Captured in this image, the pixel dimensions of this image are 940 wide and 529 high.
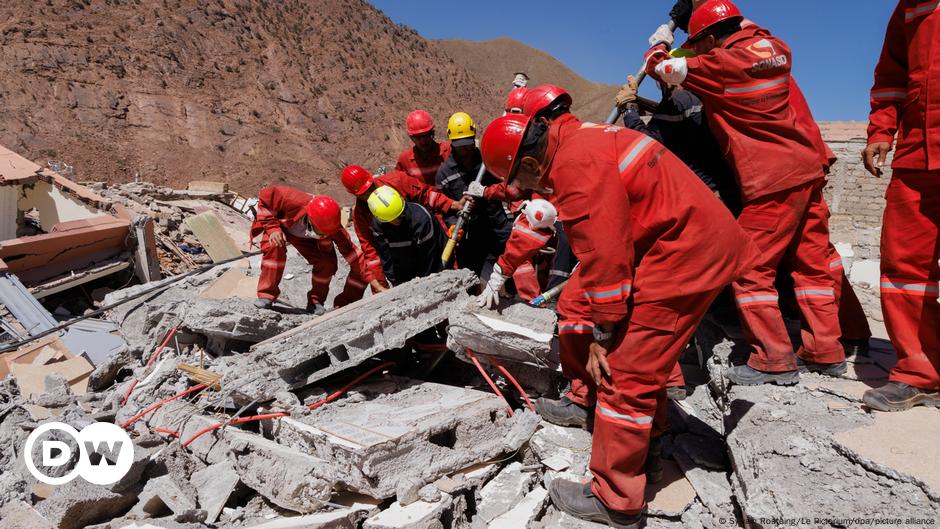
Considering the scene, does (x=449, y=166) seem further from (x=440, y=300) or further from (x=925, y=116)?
(x=925, y=116)

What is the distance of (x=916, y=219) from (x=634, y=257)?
5.01 feet

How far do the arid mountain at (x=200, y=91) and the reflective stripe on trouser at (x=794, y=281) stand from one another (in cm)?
1913

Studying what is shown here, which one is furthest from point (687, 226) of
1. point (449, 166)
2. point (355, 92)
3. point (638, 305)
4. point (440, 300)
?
point (355, 92)

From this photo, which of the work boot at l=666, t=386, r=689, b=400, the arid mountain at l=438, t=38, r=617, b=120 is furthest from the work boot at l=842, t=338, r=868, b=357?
the arid mountain at l=438, t=38, r=617, b=120

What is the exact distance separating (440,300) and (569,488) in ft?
5.01

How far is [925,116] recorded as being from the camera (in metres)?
2.79

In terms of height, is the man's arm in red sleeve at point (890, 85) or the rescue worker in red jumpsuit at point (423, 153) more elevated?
the man's arm in red sleeve at point (890, 85)

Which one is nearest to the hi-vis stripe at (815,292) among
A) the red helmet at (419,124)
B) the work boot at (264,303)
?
the red helmet at (419,124)

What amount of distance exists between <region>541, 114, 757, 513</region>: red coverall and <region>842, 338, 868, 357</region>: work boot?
5.39ft

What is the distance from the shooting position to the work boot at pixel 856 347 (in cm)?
356

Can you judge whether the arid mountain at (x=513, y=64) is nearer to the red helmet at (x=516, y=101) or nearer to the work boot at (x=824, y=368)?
the red helmet at (x=516, y=101)

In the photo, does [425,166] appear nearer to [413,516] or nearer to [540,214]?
[540,214]

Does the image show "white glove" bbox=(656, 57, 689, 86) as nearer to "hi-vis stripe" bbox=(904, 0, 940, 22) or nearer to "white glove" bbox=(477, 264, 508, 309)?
"hi-vis stripe" bbox=(904, 0, 940, 22)

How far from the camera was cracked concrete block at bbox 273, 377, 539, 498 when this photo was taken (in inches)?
112
